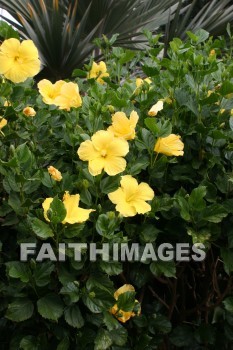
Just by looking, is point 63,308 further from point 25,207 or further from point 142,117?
point 142,117

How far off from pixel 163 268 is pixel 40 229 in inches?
10.8

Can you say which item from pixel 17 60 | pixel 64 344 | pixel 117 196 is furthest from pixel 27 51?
pixel 64 344

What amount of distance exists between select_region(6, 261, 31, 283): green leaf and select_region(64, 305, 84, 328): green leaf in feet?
0.32

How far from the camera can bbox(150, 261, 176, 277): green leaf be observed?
984 millimetres

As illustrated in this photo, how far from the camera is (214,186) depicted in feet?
3.43

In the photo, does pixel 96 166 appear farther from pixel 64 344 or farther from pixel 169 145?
pixel 64 344

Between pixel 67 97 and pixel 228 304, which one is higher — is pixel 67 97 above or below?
above

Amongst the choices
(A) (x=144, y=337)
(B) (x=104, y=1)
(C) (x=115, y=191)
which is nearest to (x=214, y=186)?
(C) (x=115, y=191)

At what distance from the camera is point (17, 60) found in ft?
3.66

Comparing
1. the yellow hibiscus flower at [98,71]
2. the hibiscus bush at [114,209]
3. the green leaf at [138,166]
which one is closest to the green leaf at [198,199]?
the hibiscus bush at [114,209]

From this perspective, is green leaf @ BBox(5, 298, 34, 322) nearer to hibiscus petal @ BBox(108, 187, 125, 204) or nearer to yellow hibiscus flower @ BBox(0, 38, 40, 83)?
hibiscus petal @ BBox(108, 187, 125, 204)

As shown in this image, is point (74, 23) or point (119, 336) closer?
point (119, 336)

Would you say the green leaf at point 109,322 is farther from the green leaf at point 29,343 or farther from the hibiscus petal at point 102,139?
the hibiscus petal at point 102,139

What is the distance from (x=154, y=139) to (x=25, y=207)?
298mm
